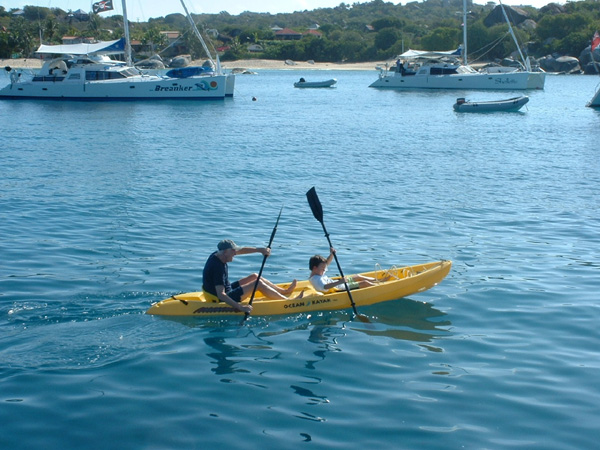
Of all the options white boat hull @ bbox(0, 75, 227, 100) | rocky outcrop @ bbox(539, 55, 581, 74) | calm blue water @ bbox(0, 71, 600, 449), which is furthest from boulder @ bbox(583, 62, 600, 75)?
calm blue water @ bbox(0, 71, 600, 449)

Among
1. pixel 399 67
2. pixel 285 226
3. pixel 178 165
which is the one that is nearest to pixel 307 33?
pixel 399 67

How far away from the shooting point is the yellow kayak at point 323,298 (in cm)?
1060

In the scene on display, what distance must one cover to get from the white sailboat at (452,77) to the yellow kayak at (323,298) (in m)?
51.1

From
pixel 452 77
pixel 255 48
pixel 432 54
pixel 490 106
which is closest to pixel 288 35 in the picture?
pixel 255 48

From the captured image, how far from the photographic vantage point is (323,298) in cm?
1103

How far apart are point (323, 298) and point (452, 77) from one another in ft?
182

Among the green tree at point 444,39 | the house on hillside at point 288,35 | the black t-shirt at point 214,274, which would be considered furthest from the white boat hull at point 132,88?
the house on hillside at point 288,35

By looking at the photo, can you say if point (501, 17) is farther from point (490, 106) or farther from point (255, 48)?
point (490, 106)

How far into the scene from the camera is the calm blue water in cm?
→ 771

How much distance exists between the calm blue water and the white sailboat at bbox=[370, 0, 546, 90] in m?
35.2

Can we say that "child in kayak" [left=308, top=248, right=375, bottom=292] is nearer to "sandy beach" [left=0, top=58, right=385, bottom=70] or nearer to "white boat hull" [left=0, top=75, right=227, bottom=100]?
"white boat hull" [left=0, top=75, right=227, bottom=100]

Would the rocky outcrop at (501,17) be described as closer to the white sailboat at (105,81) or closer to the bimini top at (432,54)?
the bimini top at (432,54)

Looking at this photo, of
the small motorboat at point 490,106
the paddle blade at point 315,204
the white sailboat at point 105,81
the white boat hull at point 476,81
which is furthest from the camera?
the white boat hull at point 476,81

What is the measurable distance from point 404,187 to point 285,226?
19.3ft
